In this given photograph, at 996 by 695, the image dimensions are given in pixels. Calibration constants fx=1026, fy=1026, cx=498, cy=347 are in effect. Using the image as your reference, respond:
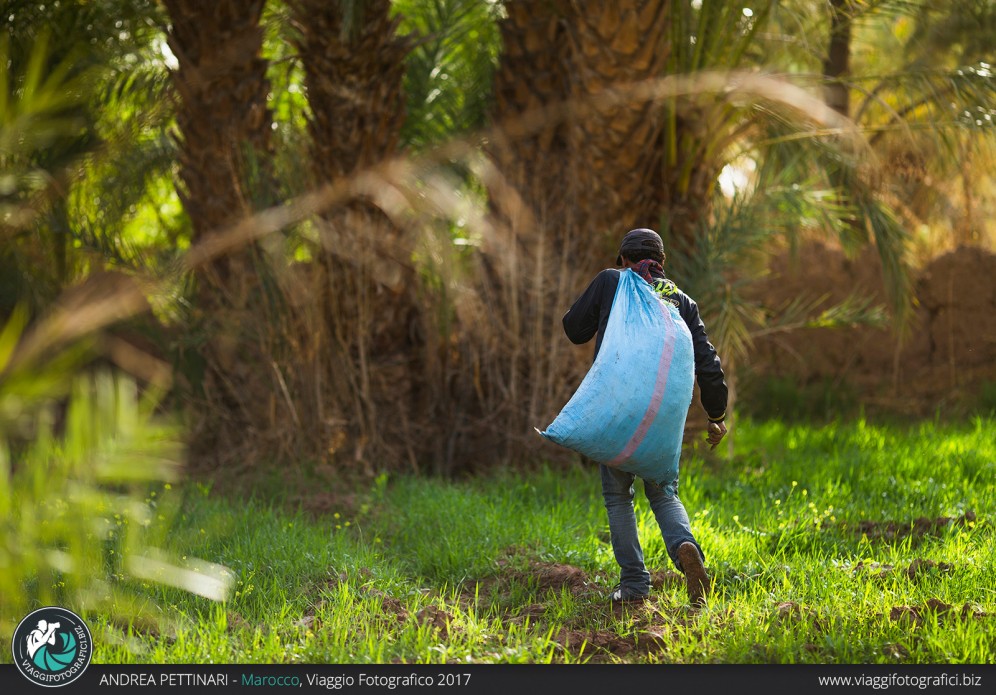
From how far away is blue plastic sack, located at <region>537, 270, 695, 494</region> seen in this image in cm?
414

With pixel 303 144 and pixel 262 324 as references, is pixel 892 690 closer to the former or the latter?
pixel 262 324

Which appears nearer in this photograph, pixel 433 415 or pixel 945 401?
pixel 433 415

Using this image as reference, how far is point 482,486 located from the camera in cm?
686

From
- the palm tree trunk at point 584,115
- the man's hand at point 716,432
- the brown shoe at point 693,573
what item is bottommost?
the brown shoe at point 693,573

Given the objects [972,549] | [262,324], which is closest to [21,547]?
[972,549]

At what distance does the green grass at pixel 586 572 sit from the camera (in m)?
3.96

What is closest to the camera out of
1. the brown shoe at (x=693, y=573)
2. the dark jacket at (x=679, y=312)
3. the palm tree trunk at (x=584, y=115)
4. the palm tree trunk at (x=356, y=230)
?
the brown shoe at (x=693, y=573)

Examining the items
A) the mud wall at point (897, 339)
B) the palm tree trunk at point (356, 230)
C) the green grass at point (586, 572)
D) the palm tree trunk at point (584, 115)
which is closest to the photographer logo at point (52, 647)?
the green grass at point (586, 572)

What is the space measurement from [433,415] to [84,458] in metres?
5.66

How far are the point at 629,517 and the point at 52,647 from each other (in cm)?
234

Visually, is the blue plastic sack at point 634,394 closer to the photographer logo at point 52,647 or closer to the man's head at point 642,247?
the man's head at point 642,247

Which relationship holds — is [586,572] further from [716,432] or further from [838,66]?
[838,66]

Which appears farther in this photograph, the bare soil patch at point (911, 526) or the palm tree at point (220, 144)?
the palm tree at point (220, 144)

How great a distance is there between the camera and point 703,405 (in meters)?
4.46
